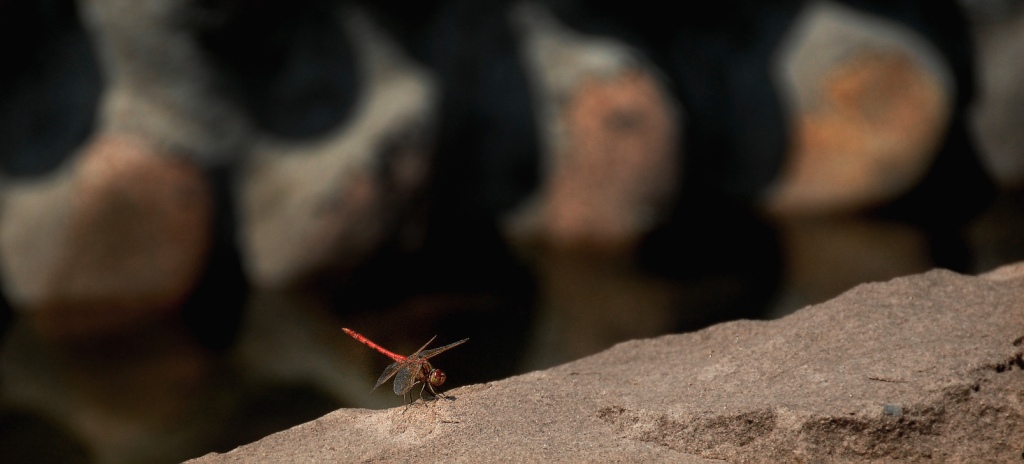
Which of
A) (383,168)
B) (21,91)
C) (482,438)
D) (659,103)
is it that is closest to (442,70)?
(383,168)

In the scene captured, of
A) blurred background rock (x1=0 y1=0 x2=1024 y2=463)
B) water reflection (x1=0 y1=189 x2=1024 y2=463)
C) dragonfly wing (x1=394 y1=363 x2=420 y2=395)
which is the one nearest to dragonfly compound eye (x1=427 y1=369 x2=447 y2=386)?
dragonfly wing (x1=394 y1=363 x2=420 y2=395)

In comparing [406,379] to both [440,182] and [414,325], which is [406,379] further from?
[440,182]

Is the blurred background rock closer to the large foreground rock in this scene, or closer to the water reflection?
the water reflection

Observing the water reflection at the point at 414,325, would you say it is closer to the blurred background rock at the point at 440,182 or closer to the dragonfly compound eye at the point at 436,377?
the blurred background rock at the point at 440,182

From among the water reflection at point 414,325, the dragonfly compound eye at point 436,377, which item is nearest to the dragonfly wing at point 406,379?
the dragonfly compound eye at point 436,377

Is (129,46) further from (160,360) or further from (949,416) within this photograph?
(949,416)

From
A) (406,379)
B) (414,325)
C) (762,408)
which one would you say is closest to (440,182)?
(414,325)
